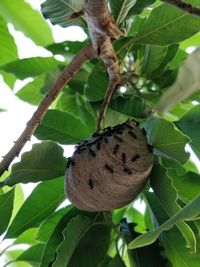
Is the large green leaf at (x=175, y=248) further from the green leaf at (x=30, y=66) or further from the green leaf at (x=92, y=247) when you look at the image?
the green leaf at (x=30, y=66)

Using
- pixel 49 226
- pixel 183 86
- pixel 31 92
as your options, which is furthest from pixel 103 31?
pixel 31 92

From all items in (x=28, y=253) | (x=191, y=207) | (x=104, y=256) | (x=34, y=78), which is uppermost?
(x=191, y=207)

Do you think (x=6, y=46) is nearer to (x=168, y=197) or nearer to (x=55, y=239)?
(x=55, y=239)

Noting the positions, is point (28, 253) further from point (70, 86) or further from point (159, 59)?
point (159, 59)

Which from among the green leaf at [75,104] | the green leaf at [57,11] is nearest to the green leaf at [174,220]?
the green leaf at [57,11]

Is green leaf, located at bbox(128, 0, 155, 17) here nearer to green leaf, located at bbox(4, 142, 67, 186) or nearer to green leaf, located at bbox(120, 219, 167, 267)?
green leaf, located at bbox(4, 142, 67, 186)

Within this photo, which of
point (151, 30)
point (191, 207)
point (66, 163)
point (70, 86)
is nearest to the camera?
point (191, 207)

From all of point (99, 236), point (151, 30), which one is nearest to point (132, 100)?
point (151, 30)

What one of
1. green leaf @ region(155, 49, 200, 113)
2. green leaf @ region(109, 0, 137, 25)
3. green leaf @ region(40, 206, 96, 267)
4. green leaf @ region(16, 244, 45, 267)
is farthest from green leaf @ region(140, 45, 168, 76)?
green leaf @ region(155, 49, 200, 113)
